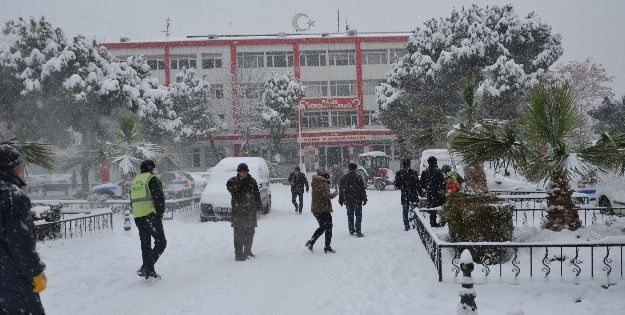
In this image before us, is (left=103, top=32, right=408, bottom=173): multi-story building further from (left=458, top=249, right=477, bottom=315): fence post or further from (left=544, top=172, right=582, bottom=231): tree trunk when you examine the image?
(left=458, top=249, right=477, bottom=315): fence post

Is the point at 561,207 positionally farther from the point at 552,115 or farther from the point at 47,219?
the point at 47,219

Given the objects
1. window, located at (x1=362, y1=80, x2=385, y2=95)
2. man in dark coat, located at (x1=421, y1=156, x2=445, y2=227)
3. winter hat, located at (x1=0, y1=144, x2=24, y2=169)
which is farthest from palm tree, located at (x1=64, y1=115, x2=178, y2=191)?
window, located at (x1=362, y1=80, x2=385, y2=95)

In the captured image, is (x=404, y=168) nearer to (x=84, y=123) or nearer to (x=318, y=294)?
(x=318, y=294)

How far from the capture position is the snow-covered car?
51.8 feet

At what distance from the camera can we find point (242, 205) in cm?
920

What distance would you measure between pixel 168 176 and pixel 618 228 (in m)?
18.9

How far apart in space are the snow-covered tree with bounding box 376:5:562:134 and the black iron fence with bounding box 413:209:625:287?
20527mm

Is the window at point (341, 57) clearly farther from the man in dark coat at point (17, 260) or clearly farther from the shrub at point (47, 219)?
the man in dark coat at point (17, 260)

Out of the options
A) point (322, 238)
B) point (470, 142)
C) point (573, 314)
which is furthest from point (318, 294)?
point (322, 238)

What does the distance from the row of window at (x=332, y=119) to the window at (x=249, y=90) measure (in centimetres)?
531

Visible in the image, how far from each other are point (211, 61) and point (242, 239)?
1571 inches

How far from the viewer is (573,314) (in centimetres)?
574

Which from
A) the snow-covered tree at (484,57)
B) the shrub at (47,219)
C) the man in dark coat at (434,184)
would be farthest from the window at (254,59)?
the man in dark coat at (434,184)

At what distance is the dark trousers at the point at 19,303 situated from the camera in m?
3.76
